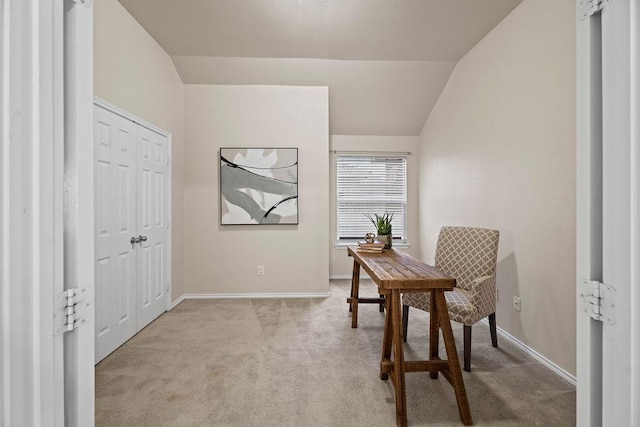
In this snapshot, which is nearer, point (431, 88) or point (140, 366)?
point (140, 366)

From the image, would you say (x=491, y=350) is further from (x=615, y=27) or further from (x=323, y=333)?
(x=615, y=27)

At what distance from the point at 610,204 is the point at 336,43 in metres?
3.39

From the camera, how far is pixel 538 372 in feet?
7.53

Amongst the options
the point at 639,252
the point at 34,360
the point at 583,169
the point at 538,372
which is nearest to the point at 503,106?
the point at 538,372

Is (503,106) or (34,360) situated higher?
(503,106)

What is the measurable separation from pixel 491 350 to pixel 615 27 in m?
2.56

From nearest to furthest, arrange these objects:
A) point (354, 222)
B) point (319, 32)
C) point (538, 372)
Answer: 1. point (538, 372)
2. point (319, 32)
3. point (354, 222)

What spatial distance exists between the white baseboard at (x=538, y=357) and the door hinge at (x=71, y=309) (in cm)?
270

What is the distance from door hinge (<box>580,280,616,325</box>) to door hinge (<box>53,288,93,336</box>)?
1225mm

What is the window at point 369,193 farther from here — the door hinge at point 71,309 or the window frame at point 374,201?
the door hinge at point 71,309

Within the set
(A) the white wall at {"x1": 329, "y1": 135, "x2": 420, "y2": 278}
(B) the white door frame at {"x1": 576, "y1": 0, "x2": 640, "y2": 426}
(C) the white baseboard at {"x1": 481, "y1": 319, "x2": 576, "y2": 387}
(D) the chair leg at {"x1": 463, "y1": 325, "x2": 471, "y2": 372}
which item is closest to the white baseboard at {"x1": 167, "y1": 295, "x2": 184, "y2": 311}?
(A) the white wall at {"x1": 329, "y1": 135, "x2": 420, "y2": 278}

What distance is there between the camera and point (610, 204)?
0.75 m

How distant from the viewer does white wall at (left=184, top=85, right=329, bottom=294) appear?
412 cm

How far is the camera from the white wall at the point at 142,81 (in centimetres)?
251
